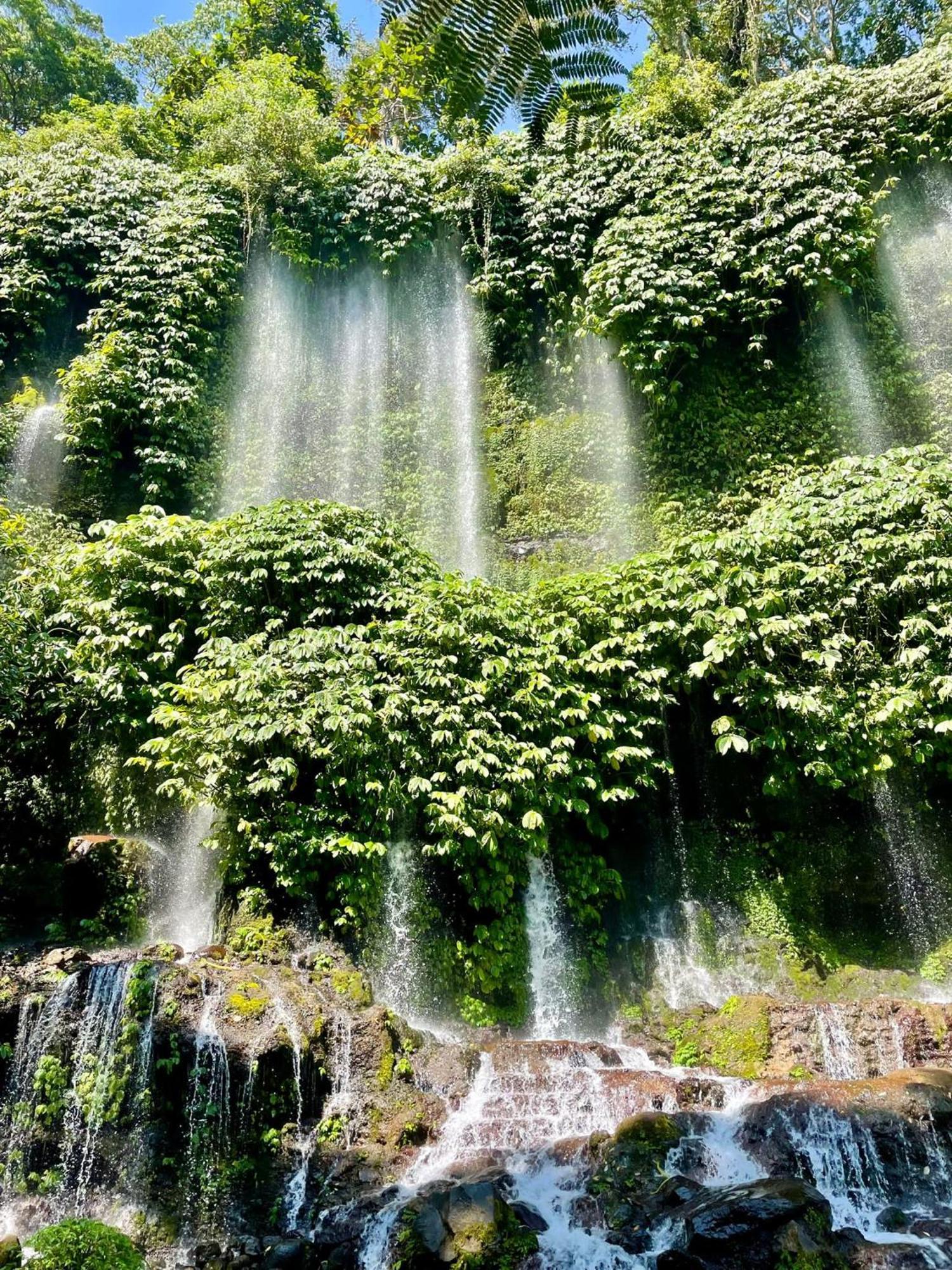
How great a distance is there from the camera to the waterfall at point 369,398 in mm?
14477

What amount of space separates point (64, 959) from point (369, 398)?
449 inches

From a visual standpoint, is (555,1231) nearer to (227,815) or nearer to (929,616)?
(227,815)

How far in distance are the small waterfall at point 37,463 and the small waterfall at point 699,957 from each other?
36.7ft

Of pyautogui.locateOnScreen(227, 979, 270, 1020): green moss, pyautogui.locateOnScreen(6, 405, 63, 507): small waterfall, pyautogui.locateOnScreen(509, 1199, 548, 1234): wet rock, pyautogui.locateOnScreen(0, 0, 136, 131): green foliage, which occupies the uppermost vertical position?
pyautogui.locateOnScreen(0, 0, 136, 131): green foliage

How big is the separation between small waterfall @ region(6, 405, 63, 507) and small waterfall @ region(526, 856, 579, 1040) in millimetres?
9811

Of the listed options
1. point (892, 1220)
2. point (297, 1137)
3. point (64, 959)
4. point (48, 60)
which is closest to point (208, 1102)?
point (297, 1137)

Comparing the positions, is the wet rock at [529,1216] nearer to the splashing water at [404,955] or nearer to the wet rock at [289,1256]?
the wet rock at [289,1256]

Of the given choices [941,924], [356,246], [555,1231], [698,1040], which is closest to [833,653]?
[941,924]

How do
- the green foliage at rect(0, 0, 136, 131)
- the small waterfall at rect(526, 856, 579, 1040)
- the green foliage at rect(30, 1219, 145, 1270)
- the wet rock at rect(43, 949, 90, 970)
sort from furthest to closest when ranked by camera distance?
the green foliage at rect(0, 0, 136, 131) < the small waterfall at rect(526, 856, 579, 1040) < the wet rock at rect(43, 949, 90, 970) < the green foliage at rect(30, 1219, 145, 1270)

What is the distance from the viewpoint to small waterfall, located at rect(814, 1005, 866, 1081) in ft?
23.7

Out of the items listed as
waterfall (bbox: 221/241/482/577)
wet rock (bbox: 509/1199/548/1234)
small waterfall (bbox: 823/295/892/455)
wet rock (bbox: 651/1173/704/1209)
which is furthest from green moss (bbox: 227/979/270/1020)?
small waterfall (bbox: 823/295/892/455)

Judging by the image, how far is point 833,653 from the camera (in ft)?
29.2

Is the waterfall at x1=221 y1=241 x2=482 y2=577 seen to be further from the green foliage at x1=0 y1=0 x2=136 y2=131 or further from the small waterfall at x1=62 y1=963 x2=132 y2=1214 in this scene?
the green foliage at x1=0 y1=0 x2=136 y2=131

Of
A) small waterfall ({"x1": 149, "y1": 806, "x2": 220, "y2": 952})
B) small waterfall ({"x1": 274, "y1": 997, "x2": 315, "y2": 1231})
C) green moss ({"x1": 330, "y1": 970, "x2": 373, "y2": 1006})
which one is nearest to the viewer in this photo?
small waterfall ({"x1": 274, "y1": 997, "x2": 315, "y2": 1231})
